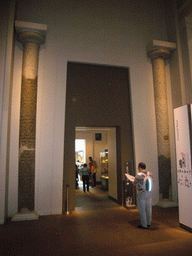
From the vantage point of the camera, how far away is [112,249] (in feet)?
11.6

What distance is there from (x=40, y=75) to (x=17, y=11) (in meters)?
2.23

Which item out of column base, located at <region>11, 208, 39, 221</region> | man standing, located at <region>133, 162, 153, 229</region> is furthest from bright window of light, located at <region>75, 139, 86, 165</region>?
man standing, located at <region>133, 162, 153, 229</region>

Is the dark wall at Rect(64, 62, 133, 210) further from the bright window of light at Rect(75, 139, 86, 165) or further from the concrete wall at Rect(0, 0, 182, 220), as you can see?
the bright window of light at Rect(75, 139, 86, 165)

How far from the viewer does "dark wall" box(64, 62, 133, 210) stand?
253 inches

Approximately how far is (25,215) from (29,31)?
5245mm

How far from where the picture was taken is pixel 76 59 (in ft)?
21.6

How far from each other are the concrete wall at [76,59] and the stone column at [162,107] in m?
0.20

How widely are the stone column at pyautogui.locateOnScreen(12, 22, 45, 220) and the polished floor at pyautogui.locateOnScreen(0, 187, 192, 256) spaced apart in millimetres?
674

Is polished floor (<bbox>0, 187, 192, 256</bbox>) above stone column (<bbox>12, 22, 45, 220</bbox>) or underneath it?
underneath

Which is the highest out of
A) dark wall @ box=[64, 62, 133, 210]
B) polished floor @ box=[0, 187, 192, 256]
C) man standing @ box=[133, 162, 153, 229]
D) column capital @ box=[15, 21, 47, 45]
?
column capital @ box=[15, 21, 47, 45]

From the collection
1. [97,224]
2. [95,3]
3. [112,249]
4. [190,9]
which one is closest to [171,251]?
[112,249]

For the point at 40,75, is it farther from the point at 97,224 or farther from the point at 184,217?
the point at 184,217

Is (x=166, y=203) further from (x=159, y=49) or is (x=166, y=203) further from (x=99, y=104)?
(x=159, y=49)

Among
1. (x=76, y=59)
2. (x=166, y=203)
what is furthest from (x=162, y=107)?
(x=76, y=59)
